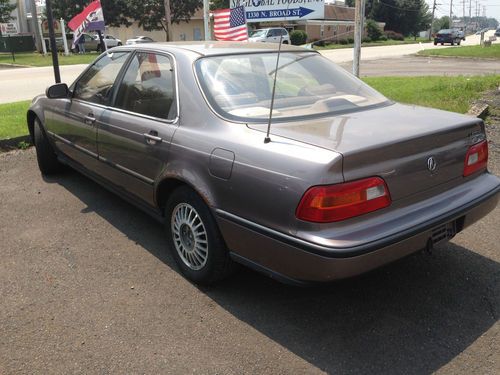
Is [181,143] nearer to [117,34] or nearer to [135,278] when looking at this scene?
[135,278]

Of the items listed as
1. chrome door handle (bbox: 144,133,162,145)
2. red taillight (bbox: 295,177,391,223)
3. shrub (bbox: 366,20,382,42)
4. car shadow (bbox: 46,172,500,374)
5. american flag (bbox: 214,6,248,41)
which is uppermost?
shrub (bbox: 366,20,382,42)

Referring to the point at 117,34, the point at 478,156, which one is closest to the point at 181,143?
the point at 478,156

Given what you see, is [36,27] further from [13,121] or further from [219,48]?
[219,48]

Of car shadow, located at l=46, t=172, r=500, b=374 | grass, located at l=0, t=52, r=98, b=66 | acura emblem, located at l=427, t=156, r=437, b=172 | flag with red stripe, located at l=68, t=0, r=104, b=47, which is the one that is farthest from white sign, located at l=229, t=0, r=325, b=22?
grass, located at l=0, t=52, r=98, b=66

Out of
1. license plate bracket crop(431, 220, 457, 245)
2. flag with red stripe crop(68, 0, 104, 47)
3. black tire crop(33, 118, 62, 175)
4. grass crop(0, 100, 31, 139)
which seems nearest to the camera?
license plate bracket crop(431, 220, 457, 245)

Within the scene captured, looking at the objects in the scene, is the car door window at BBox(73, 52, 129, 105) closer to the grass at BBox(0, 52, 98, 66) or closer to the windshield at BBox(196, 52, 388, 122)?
the windshield at BBox(196, 52, 388, 122)

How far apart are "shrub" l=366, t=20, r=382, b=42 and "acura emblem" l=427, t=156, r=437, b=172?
211ft

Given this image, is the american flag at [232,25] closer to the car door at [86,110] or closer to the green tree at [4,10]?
the car door at [86,110]

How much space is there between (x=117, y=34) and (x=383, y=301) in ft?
184

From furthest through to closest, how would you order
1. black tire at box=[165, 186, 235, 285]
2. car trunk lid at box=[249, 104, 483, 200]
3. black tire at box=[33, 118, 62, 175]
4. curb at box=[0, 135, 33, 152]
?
curb at box=[0, 135, 33, 152] < black tire at box=[33, 118, 62, 175] < black tire at box=[165, 186, 235, 285] < car trunk lid at box=[249, 104, 483, 200]

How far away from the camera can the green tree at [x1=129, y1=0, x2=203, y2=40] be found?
49219 millimetres

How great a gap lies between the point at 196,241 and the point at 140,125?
1.05 m

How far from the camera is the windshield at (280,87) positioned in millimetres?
3357

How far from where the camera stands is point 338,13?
67062 mm
